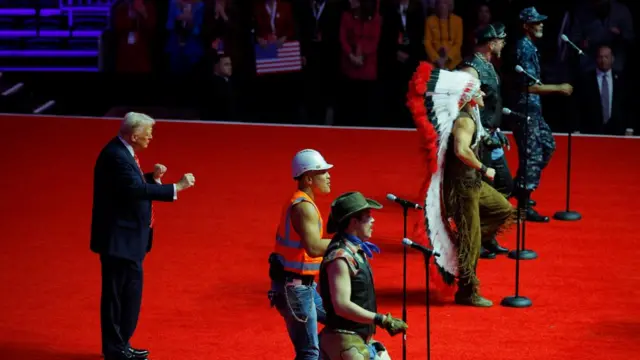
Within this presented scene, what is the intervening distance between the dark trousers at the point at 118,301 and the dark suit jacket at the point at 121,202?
128 mm

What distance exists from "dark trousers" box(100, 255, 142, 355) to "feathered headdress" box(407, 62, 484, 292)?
2.75 m

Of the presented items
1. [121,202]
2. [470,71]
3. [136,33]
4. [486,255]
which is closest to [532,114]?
[486,255]

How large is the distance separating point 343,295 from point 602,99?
1221 cm

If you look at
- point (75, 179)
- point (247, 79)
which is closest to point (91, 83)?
point (247, 79)

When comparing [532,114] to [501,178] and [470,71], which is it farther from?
[470,71]

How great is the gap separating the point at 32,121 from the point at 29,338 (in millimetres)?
10401

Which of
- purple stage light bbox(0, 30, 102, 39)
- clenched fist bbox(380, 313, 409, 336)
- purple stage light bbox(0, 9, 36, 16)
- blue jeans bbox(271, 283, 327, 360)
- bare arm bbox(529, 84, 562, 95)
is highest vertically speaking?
purple stage light bbox(0, 9, 36, 16)

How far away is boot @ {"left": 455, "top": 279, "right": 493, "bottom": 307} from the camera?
1141cm

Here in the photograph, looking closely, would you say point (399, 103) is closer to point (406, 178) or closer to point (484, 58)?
point (406, 178)

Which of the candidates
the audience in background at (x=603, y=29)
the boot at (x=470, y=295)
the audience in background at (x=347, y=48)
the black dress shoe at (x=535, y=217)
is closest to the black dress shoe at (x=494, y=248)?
the black dress shoe at (x=535, y=217)

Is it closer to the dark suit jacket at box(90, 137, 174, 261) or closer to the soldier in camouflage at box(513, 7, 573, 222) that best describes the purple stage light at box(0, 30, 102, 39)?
the soldier in camouflage at box(513, 7, 573, 222)

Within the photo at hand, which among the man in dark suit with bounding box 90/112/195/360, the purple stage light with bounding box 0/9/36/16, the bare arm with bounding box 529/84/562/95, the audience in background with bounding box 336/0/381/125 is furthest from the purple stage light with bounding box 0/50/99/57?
the man in dark suit with bounding box 90/112/195/360

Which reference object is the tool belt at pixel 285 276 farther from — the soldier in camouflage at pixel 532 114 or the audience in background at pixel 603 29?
the audience in background at pixel 603 29

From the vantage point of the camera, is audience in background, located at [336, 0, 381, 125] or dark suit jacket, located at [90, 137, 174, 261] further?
audience in background, located at [336, 0, 381, 125]
